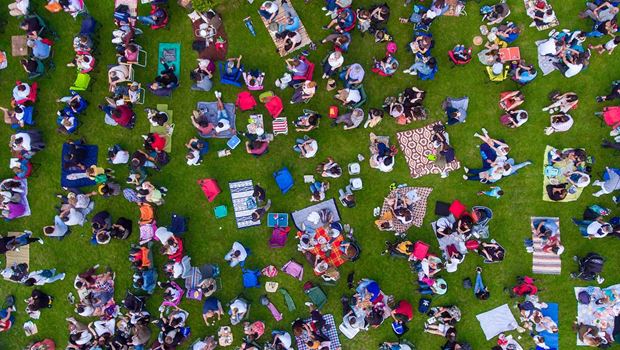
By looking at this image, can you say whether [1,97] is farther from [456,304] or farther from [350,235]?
[456,304]

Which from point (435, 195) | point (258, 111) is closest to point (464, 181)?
point (435, 195)

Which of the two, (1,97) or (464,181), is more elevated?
(1,97)

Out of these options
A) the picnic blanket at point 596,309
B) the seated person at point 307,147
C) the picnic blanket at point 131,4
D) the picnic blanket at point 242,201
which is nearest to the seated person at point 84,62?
the picnic blanket at point 131,4

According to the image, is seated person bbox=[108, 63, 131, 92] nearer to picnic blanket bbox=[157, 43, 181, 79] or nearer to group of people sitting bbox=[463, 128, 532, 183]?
picnic blanket bbox=[157, 43, 181, 79]

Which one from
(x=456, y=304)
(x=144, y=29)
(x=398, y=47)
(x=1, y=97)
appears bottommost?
(x=456, y=304)

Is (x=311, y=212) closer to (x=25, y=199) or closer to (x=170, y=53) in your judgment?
(x=170, y=53)

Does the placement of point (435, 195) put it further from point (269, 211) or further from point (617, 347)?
point (617, 347)

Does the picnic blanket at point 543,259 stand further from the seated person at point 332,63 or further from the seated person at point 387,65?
the seated person at point 332,63
